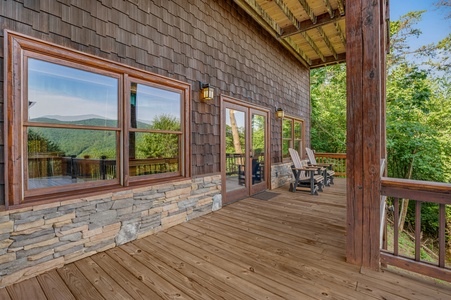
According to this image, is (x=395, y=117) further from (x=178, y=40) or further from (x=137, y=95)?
(x=137, y=95)

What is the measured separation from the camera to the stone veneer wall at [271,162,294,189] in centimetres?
593

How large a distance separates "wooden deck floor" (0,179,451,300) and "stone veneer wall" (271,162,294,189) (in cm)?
277

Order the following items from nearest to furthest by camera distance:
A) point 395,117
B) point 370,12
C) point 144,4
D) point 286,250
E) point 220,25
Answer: point 370,12, point 286,250, point 144,4, point 220,25, point 395,117

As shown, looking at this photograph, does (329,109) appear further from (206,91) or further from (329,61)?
(206,91)

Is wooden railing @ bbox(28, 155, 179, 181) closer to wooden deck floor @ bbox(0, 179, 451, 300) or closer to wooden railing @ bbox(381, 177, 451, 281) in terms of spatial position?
wooden deck floor @ bbox(0, 179, 451, 300)

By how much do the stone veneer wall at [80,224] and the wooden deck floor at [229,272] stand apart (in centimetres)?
12

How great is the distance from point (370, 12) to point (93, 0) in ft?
9.94

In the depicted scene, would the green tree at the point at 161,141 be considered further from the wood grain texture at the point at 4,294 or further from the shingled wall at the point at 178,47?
the wood grain texture at the point at 4,294

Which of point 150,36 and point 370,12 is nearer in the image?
point 370,12

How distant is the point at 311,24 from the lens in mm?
5238

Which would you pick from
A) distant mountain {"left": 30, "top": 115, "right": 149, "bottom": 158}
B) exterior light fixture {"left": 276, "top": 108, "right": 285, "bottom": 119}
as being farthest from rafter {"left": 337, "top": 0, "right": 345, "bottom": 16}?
distant mountain {"left": 30, "top": 115, "right": 149, "bottom": 158}

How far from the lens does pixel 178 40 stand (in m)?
3.46

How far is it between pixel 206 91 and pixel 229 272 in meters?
2.82

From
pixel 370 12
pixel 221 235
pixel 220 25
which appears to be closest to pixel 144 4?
pixel 220 25
